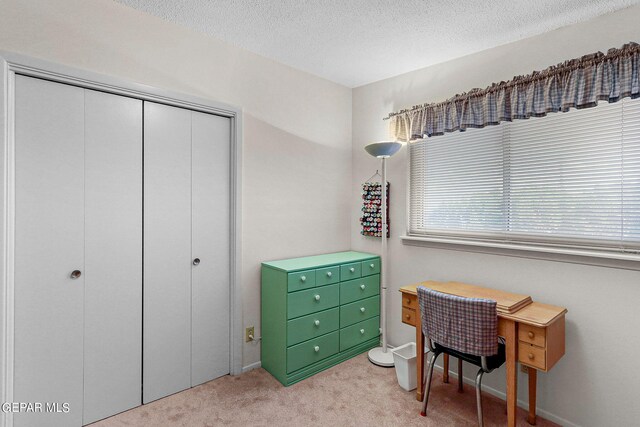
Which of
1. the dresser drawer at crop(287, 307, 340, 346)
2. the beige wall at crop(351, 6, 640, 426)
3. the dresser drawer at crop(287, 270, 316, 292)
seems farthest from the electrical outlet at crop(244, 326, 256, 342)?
the beige wall at crop(351, 6, 640, 426)

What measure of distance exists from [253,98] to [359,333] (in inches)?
89.0

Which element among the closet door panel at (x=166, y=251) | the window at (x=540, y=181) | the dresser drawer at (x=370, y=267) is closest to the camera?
the window at (x=540, y=181)

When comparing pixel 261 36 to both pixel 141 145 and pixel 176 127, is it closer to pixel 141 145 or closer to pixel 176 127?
pixel 176 127

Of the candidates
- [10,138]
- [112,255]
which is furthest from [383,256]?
[10,138]

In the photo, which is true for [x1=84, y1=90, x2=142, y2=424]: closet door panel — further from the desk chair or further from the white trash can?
the desk chair

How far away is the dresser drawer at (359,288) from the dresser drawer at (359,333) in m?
0.25

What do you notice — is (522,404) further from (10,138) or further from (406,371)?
(10,138)

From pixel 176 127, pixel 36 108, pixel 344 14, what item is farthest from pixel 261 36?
pixel 36 108

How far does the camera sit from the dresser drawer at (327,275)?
2.64m

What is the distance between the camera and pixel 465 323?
1873 millimetres

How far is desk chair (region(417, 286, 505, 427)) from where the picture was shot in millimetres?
1836

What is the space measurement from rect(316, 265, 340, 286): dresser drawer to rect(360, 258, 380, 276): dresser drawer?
31 cm

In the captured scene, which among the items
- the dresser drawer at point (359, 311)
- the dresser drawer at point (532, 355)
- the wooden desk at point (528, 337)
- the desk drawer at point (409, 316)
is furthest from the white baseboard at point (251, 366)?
the dresser drawer at point (532, 355)
